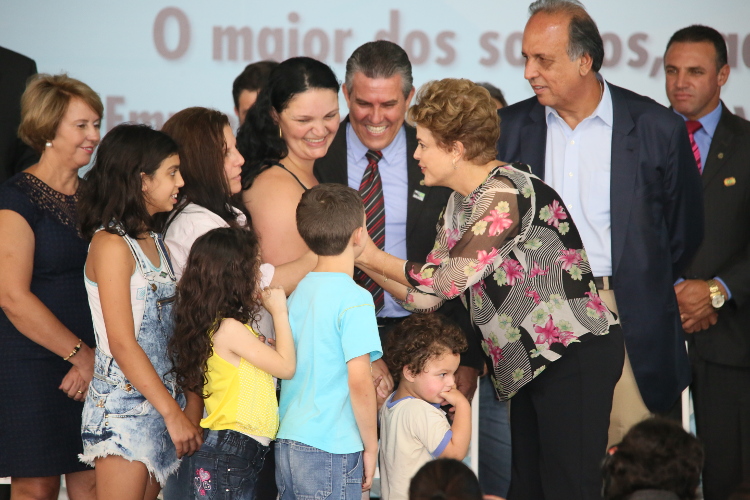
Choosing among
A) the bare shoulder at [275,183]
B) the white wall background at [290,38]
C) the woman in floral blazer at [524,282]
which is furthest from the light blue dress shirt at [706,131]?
the bare shoulder at [275,183]

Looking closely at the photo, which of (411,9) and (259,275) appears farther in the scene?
(411,9)

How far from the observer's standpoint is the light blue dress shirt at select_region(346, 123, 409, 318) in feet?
10.5

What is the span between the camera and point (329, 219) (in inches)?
96.1

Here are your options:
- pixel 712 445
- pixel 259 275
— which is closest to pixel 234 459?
pixel 259 275

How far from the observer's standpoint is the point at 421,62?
4934 millimetres

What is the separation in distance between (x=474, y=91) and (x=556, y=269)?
624 millimetres

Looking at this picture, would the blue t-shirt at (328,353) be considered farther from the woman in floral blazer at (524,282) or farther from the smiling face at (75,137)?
the smiling face at (75,137)

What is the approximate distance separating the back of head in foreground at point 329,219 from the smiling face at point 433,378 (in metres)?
0.61

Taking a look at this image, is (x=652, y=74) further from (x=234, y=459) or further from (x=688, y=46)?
(x=234, y=459)

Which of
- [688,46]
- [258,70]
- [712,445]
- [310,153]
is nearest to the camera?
[310,153]

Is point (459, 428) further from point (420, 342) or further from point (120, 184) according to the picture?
point (120, 184)

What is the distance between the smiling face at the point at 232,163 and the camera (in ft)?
8.96

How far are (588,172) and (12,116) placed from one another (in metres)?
2.63

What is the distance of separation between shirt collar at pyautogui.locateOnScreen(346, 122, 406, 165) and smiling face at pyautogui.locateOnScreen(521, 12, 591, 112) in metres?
0.54
